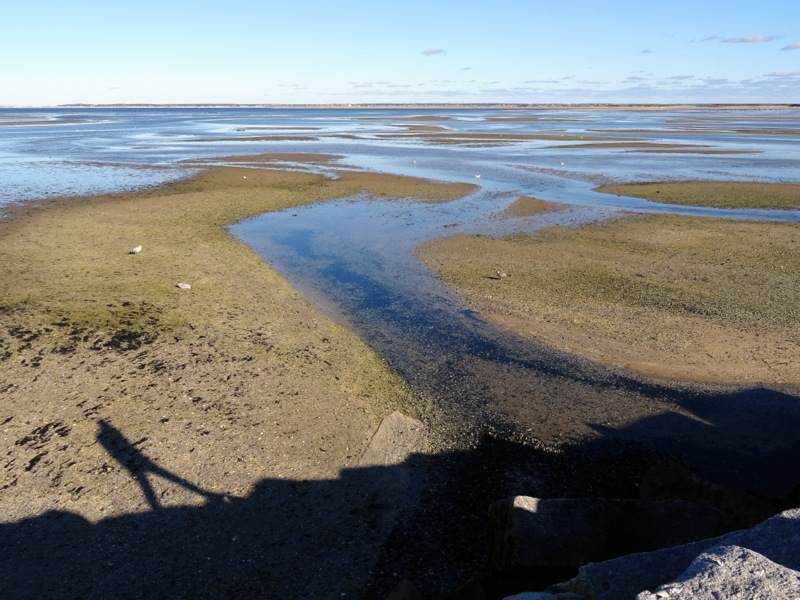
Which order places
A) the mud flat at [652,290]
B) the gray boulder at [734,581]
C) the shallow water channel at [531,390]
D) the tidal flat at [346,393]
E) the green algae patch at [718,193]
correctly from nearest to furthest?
the gray boulder at [734,581] → the tidal flat at [346,393] → the shallow water channel at [531,390] → the mud flat at [652,290] → the green algae patch at [718,193]

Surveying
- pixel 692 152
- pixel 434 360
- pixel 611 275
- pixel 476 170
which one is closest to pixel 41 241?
pixel 434 360

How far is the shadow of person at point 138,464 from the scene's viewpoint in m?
8.80

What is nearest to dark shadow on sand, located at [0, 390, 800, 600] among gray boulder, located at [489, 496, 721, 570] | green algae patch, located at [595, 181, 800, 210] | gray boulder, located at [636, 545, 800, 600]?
gray boulder, located at [489, 496, 721, 570]

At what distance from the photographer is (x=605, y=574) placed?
4.99 m

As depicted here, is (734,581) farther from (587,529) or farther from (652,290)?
(652,290)

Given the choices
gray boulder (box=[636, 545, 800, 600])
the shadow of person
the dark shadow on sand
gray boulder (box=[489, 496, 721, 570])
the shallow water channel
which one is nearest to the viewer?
gray boulder (box=[636, 545, 800, 600])

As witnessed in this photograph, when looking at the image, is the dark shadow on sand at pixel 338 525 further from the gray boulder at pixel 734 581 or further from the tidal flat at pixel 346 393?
the gray boulder at pixel 734 581

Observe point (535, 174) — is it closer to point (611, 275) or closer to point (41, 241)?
point (611, 275)

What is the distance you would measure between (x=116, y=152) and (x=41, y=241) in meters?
44.3

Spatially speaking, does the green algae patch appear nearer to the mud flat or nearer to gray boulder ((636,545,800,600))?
the mud flat

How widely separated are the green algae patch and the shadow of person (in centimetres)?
3328

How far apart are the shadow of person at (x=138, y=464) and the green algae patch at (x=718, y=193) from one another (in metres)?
33.3

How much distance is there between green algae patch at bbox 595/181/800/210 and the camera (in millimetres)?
33375

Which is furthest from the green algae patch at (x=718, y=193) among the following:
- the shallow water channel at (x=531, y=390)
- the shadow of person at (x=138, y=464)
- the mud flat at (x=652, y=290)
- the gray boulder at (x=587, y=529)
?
the shadow of person at (x=138, y=464)
